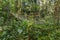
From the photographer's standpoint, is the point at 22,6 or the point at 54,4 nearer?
the point at 54,4

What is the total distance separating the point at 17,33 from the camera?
16.1 feet

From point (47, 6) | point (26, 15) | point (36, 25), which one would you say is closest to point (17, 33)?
point (36, 25)

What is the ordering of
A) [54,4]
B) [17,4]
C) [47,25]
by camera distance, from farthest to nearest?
[17,4]
[54,4]
[47,25]

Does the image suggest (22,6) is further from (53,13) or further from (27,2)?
(53,13)

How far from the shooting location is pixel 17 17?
558cm

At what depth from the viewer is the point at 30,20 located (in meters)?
5.47

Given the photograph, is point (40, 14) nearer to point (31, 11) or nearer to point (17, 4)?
point (31, 11)

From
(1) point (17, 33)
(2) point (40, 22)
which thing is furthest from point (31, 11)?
(1) point (17, 33)

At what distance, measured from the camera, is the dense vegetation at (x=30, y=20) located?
4941 millimetres

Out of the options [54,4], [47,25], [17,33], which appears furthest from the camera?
[54,4]

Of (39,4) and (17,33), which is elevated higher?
(39,4)

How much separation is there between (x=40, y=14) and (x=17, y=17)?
70 centimetres

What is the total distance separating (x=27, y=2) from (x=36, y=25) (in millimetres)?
1212

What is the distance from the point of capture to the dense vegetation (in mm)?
4941
